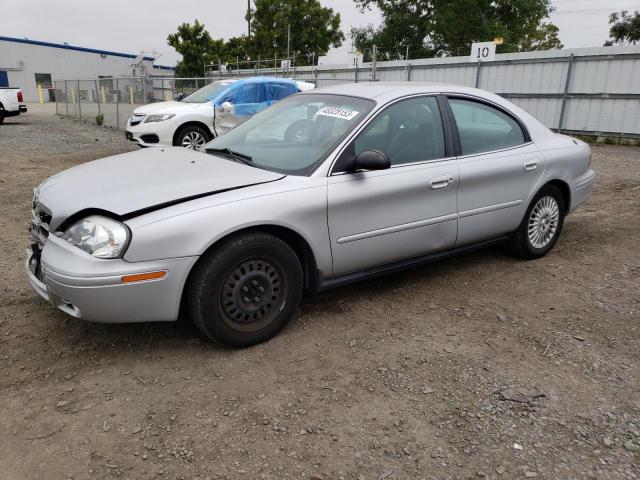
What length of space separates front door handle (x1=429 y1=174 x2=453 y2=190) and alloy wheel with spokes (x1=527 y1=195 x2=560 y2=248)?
115 centimetres

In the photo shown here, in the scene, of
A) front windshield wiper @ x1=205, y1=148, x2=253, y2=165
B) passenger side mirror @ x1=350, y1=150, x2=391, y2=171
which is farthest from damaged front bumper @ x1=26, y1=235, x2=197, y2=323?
passenger side mirror @ x1=350, y1=150, x2=391, y2=171

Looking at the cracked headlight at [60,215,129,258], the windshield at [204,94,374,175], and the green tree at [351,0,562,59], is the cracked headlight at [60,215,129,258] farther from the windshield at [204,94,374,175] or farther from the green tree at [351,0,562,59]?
the green tree at [351,0,562,59]

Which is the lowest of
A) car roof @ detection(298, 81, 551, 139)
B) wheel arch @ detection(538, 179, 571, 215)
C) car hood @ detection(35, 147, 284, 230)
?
wheel arch @ detection(538, 179, 571, 215)

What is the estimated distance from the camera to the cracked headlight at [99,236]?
266 cm

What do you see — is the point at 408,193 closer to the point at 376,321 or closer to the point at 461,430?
the point at 376,321

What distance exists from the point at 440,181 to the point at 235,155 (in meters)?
1.47

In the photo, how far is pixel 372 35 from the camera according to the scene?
42.8 metres

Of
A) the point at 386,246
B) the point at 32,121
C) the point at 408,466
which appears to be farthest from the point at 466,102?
the point at 32,121

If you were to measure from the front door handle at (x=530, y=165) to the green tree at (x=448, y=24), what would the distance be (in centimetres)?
3365

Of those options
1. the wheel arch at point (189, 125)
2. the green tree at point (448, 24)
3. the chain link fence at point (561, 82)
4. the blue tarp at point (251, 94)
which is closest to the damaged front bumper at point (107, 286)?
the wheel arch at point (189, 125)

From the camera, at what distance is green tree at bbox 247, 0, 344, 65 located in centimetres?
4609

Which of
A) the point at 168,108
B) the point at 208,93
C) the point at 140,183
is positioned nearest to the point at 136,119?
the point at 168,108

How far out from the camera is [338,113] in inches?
144

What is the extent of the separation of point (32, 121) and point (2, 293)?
19.5m
